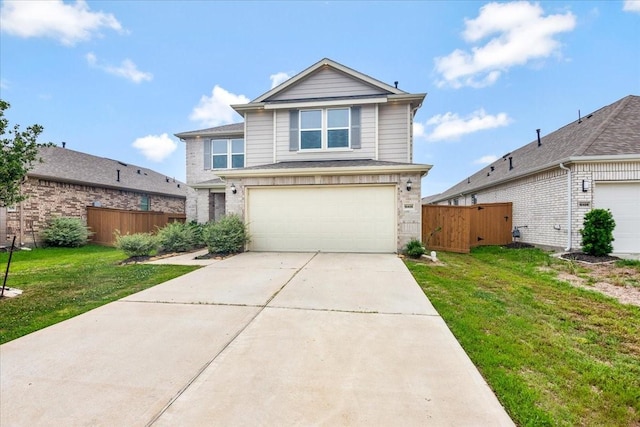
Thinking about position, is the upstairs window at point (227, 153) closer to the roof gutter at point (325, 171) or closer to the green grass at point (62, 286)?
the roof gutter at point (325, 171)

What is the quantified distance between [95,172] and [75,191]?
2296 mm

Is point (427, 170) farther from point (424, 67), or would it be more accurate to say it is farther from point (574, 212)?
point (424, 67)

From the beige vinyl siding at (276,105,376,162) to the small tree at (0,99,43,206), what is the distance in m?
7.31

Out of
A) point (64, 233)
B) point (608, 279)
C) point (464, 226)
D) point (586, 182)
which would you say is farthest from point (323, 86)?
point (64, 233)

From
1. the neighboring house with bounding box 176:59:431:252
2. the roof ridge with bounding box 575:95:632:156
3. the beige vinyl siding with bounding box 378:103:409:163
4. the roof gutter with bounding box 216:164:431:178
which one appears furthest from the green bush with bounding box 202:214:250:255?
the roof ridge with bounding box 575:95:632:156

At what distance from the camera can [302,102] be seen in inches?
438

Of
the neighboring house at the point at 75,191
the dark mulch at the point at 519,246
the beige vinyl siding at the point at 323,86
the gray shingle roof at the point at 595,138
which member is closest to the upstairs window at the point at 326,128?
the beige vinyl siding at the point at 323,86

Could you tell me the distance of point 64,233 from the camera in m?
12.9

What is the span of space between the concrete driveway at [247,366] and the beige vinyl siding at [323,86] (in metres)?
9.16

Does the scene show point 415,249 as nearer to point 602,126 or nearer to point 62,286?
point 602,126

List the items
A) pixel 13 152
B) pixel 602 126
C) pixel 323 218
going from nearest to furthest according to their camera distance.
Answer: pixel 13 152
pixel 323 218
pixel 602 126

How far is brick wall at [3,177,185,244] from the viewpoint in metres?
12.2

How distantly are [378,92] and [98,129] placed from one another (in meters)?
18.8

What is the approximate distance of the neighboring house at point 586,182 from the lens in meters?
8.79
